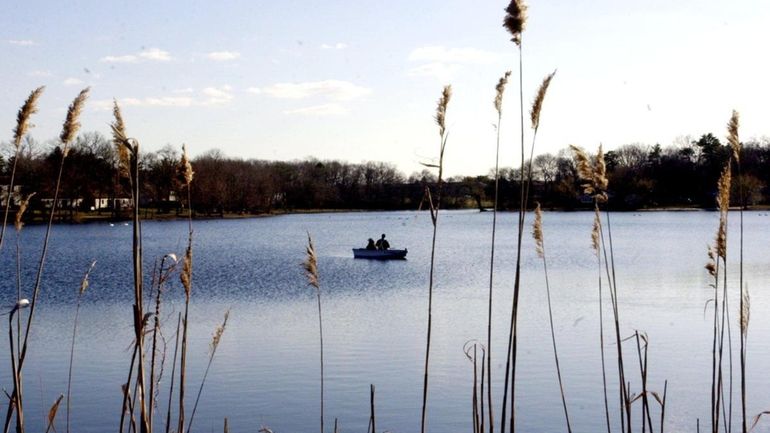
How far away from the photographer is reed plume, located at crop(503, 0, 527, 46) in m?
3.61

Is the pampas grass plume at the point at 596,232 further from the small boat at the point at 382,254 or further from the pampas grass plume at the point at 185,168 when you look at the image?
the small boat at the point at 382,254

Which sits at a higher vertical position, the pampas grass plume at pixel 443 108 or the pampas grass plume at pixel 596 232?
the pampas grass plume at pixel 443 108

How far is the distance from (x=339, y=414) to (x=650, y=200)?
109 m

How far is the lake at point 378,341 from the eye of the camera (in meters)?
11.7

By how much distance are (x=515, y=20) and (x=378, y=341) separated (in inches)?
Result: 553

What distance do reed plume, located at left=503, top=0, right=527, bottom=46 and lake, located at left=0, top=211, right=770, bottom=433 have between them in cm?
182

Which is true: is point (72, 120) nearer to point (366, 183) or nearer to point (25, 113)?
point (25, 113)

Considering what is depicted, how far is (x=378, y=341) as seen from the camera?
17.2 metres

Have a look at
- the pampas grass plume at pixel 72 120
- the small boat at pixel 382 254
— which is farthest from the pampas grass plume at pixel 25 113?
the small boat at pixel 382 254

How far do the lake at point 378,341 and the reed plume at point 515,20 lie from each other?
5.96 feet

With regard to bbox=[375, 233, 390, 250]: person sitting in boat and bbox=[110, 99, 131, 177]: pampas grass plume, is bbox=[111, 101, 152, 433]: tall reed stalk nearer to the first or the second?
bbox=[110, 99, 131, 177]: pampas grass plume

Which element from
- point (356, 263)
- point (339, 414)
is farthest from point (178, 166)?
point (356, 263)

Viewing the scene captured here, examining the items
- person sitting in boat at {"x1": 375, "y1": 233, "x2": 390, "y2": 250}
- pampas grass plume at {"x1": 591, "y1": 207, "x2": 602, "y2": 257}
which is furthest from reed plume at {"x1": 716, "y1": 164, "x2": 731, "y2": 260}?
person sitting in boat at {"x1": 375, "y1": 233, "x2": 390, "y2": 250}

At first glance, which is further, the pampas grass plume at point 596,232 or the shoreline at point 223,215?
the shoreline at point 223,215
